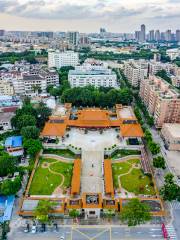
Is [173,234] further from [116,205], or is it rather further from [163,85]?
[163,85]

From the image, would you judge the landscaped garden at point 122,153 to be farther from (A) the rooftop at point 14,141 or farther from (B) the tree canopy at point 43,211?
(B) the tree canopy at point 43,211

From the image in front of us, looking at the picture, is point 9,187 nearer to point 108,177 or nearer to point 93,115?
point 108,177

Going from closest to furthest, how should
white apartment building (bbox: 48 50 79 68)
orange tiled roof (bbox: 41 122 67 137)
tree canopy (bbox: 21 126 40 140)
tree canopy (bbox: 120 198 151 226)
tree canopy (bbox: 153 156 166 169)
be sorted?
tree canopy (bbox: 120 198 151 226) → tree canopy (bbox: 153 156 166 169) → tree canopy (bbox: 21 126 40 140) → orange tiled roof (bbox: 41 122 67 137) → white apartment building (bbox: 48 50 79 68)

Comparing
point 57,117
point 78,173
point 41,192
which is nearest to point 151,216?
point 78,173

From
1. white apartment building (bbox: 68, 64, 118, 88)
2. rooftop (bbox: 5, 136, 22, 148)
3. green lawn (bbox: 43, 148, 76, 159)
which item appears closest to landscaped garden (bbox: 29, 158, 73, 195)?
green lawn (bbox: 43, 148, 76, 159)

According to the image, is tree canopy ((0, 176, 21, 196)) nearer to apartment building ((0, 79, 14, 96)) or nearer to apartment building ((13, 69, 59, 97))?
apartment building ((13, 69, 59, 97))

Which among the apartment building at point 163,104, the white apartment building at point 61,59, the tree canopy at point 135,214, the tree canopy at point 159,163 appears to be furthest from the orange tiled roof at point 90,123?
the white apartment building at point 61,59

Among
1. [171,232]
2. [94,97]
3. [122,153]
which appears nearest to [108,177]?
[122,153]
